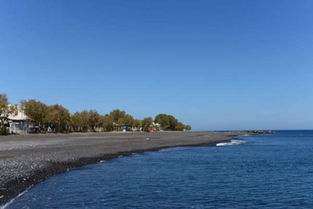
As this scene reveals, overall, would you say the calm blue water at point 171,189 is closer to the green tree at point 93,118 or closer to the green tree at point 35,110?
the green tree at point 35,110

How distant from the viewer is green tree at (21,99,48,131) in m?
107

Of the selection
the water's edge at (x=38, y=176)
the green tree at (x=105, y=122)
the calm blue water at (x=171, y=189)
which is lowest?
the calm blue water at (x=171, y=189)

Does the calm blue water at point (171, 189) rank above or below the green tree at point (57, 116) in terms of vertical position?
below

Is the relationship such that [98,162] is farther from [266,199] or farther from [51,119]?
[51,119]

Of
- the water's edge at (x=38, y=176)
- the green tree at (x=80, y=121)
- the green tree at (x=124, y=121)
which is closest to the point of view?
the water's edge at (x=38, y=176)

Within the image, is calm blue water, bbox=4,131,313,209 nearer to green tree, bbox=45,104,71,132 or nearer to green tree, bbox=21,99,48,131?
green tree, bbox=21,99,48,131

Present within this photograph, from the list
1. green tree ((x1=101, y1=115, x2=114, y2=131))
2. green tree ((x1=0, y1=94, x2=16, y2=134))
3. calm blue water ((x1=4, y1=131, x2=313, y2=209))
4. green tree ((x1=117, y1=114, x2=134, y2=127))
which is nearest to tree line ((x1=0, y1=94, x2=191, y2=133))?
green tree ((x1=0, y1=94, x2=16, y2=134))

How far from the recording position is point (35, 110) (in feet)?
354

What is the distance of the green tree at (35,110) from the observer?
351ft

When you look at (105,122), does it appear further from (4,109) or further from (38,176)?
(38,176)

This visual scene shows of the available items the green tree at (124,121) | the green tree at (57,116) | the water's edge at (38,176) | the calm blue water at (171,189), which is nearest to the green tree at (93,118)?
the green tree at (57,116)

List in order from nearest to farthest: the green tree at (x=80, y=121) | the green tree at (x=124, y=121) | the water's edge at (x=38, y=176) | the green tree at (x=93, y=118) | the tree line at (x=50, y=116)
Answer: the water's edge at (x=38, y=176) < the tree line at (x=50, y=116) < the green tree at (x=80, y=121) < the green tree at (x=93, y=118) < the green tree at (x=124, y=121)

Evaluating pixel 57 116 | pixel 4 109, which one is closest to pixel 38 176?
pixel 4 109

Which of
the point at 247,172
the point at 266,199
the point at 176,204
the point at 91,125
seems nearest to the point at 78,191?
the point at 176,204
